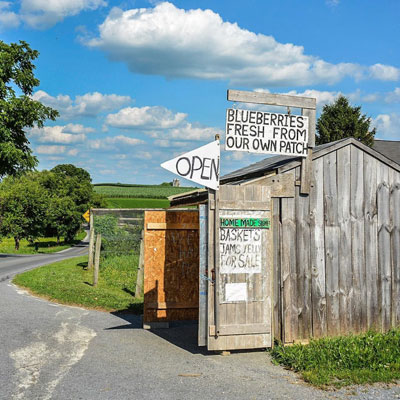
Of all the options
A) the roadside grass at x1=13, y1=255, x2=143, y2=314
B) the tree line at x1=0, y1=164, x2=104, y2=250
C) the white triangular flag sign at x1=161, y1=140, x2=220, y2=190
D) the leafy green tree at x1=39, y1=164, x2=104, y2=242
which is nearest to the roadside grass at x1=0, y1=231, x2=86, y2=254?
the tree line at x1=0, y1=164, x2=104, y2=250

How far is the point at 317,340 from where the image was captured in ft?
23.4

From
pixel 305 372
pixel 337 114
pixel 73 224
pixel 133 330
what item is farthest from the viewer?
pixel 73 224

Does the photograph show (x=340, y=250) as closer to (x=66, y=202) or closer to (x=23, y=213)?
(x=23, y=213)

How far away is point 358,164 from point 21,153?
72.6 ft

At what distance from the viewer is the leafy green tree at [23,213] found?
39.6 metres

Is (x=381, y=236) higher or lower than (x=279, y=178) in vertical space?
lower

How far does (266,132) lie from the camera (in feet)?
23.2

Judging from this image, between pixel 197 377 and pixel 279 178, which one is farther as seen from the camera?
pixel 279 178

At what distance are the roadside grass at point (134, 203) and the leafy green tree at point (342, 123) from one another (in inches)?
1504

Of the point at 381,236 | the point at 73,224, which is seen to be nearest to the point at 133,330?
the point at 381,236

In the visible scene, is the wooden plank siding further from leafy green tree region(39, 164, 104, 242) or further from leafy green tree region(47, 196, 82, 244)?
leafy green tree region(47, 196, 82, 244)

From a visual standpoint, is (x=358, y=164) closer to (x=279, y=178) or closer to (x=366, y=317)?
(x=279, y=178)

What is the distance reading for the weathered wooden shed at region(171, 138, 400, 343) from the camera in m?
7.17

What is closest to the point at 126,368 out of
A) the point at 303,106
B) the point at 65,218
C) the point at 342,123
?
the point at 303,106
